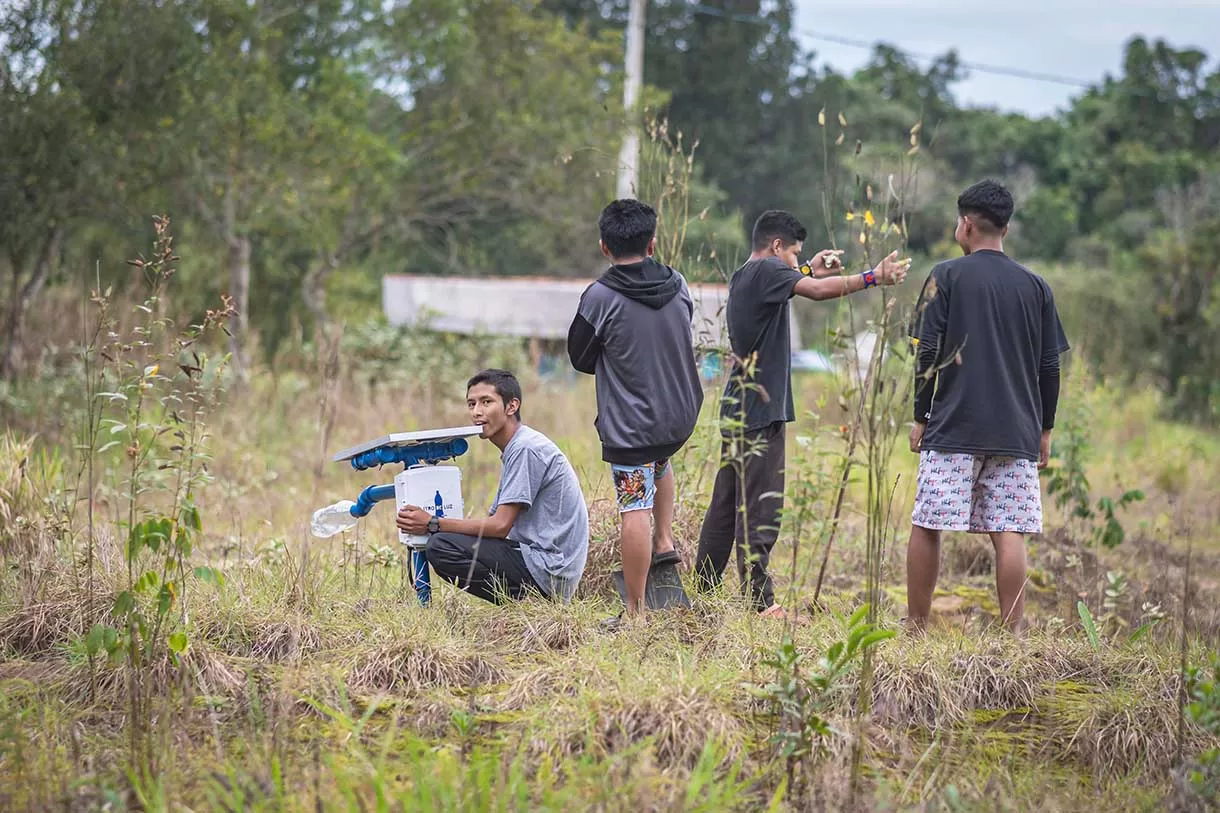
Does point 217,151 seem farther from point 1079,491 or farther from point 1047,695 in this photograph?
point 1047,695

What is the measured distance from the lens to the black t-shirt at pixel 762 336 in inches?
186

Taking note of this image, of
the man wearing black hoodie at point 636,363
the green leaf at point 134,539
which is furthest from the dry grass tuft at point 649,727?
the green leaf at point 134,539

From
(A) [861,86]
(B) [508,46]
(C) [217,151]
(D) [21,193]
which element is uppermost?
(A) [861,86]

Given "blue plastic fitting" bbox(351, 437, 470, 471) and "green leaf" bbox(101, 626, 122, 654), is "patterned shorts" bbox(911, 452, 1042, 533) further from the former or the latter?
"green leaf" bbox(101, 626, 122, 654)

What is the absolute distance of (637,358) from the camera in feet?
14.7

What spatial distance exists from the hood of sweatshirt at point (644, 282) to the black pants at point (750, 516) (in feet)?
2.06

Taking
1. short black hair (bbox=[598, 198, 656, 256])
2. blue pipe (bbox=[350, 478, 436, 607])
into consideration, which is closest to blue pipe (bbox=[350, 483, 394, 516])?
blue pipe (bbox=[350, 478, 436, 607])

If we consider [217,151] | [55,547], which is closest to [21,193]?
[217,151]

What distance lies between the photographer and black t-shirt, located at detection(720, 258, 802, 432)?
186 inches

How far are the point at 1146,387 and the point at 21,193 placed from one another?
12.0 meters

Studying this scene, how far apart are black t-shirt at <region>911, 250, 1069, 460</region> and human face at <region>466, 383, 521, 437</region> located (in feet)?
4.90

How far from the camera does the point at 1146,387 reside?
1486 cm

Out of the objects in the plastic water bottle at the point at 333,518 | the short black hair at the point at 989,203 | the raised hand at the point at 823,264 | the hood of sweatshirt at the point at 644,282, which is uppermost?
the short black hair at the point at 989,203

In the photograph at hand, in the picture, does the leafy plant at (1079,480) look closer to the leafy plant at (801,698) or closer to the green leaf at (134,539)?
the leafy plant at (801,698)
